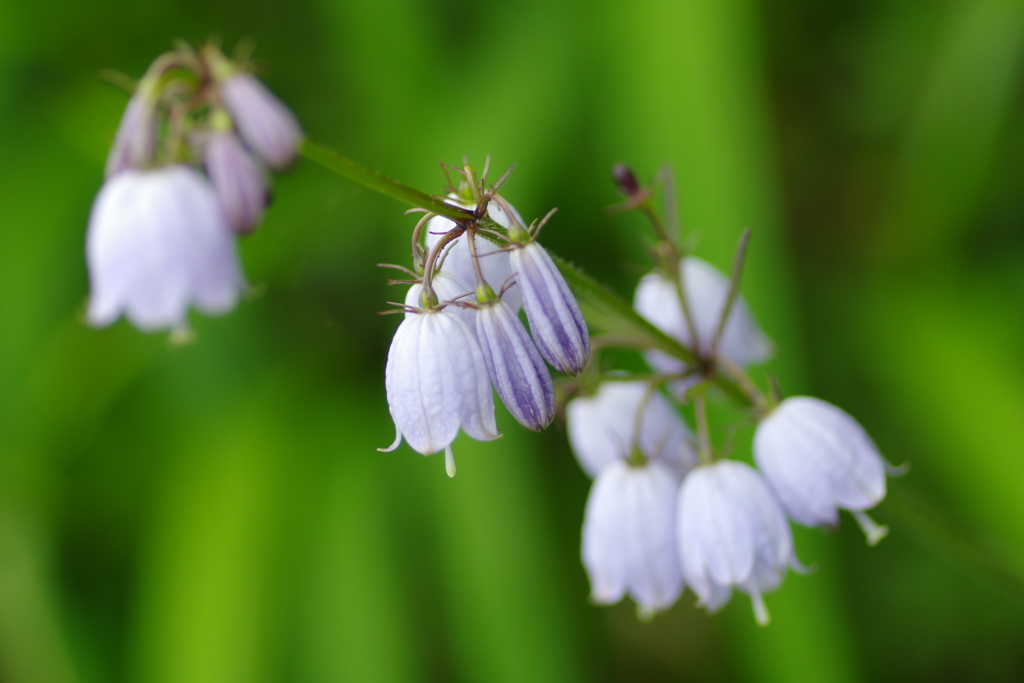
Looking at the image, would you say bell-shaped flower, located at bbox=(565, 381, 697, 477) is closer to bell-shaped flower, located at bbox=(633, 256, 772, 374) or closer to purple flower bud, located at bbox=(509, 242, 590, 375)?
bell-shaped flower, located at bbox=(633, 256, 772, 374)

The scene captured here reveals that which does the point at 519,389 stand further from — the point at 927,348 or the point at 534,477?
the point at 927,348

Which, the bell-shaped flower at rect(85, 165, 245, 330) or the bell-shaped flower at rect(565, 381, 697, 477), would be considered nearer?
the bell-shaped flower at rect(85, 165, 245, 330)

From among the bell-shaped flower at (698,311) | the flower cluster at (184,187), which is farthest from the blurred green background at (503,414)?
the flower cluster at (184,187)

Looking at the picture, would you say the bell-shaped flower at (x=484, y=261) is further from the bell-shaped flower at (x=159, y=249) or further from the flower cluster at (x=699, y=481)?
the bell-shaped flower at (x=159, y=249)

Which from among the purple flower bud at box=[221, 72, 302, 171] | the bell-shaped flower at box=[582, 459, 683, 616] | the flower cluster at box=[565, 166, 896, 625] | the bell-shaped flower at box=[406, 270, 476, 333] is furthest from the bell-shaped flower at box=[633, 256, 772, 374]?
the purple flower bud at box=[221, 72, 302, 171]

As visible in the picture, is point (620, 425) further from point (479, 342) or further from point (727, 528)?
point (479, 342)

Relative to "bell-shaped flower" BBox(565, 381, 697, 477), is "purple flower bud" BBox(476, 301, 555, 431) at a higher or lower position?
higher
